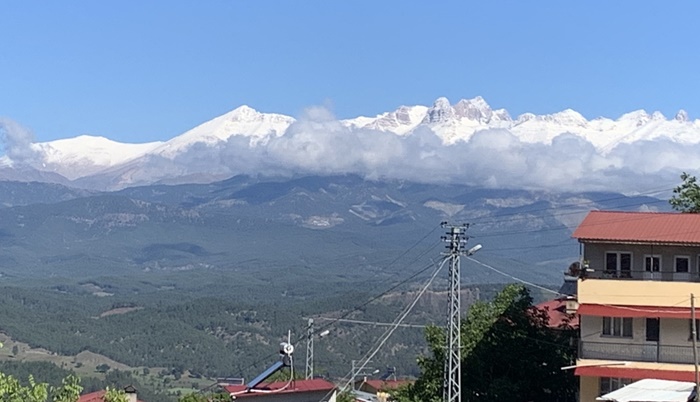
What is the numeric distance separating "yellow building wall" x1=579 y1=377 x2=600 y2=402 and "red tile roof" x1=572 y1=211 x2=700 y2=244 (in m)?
5.01

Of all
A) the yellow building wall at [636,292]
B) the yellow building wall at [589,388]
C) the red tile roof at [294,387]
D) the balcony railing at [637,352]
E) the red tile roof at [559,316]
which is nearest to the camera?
the red tile roof at [294,387]

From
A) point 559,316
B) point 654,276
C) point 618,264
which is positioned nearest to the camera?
point 654,276

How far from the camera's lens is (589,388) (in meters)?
42.6

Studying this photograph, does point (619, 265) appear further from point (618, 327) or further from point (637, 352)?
point (637, 352)

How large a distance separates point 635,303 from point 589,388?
3.49m

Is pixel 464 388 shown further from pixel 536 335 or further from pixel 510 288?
pixel 510 288

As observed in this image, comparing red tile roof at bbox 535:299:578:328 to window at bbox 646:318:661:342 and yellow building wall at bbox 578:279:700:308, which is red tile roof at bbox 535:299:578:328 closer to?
yellow building wall at bbox 578:279:700:308

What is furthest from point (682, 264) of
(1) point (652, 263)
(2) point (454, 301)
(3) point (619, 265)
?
(2) point (454, 301)

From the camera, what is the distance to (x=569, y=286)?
173 ft

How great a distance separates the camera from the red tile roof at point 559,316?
2112 inches

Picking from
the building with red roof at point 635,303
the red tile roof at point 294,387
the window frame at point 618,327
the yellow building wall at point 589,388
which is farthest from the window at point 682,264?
the red tile roof at point 294,387

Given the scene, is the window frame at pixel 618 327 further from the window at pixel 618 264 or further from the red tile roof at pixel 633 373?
the window at pixel 618 264

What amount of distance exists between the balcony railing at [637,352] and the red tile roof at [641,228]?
12.2ft

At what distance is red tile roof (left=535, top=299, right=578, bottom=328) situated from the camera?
5366 cm
